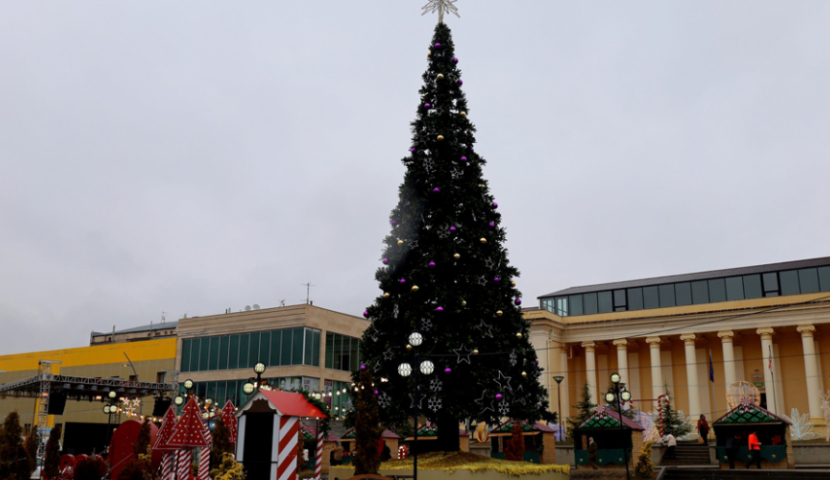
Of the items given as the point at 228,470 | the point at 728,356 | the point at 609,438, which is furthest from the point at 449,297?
the point at 728,356

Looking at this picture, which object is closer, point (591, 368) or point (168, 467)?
point (168, 467)

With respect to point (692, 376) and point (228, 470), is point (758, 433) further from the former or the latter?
point (692, 376)

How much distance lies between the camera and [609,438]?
1199 inches

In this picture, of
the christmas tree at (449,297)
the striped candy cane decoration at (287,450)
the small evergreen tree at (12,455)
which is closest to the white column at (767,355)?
the christmas tree at (449,297)

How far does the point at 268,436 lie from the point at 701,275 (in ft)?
167

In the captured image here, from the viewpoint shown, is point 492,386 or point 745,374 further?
point 745,374

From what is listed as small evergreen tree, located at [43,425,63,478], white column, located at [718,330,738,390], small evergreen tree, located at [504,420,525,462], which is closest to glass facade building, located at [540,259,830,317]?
white column, located at [718,330,738,390]

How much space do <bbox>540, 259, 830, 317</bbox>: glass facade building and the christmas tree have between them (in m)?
37.5

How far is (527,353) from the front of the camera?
952 inches

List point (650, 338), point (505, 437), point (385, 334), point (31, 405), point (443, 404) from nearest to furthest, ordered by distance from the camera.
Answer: point (443, 404), point (385, 334), point (505, 437), point (650, 338), point (31, 405)

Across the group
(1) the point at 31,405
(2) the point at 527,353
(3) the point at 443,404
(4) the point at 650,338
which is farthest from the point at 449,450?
(1) the point at 31,405

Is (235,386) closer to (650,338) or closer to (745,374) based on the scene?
(650,338)

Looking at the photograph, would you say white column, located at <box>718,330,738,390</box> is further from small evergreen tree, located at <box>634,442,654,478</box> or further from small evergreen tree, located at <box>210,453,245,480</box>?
small evergreen tree, located at <box>210,453,245,480</box>

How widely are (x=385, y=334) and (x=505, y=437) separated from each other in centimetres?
1829
